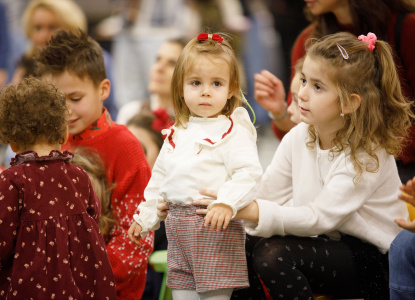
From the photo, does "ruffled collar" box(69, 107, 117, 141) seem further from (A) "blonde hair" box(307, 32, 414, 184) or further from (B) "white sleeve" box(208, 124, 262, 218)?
(A) "blonde hair" box(307, 32, 414, 184)

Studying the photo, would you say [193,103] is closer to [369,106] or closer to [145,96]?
[369,106]

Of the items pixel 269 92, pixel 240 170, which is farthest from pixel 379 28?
pixel 240 170

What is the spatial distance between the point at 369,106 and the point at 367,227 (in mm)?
447

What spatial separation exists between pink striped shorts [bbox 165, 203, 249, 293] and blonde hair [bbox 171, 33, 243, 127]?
38 cm

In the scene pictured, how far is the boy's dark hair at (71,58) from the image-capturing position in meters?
2.83

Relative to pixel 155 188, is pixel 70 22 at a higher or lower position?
higher

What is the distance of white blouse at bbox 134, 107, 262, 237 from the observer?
2.09 m

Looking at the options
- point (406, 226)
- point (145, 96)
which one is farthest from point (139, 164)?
point (145, 96)

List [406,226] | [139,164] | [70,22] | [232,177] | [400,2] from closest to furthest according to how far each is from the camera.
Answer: [406,226], [232,177], [139,164], [400,2], [70,22]

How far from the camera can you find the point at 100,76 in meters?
2.90

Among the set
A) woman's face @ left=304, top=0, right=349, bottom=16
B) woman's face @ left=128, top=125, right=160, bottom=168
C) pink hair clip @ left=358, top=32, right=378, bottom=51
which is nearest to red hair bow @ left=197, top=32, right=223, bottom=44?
pink hair clip @ left=358, top=32, right=378, bottom=51

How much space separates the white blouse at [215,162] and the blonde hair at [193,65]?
0.09 meters

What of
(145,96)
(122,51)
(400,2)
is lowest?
(145,96)

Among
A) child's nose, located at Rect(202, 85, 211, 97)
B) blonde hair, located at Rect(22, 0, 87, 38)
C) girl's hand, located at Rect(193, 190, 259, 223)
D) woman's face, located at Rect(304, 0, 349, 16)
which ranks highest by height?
woman's face, located at Rect(304, 0, 349, 16)
